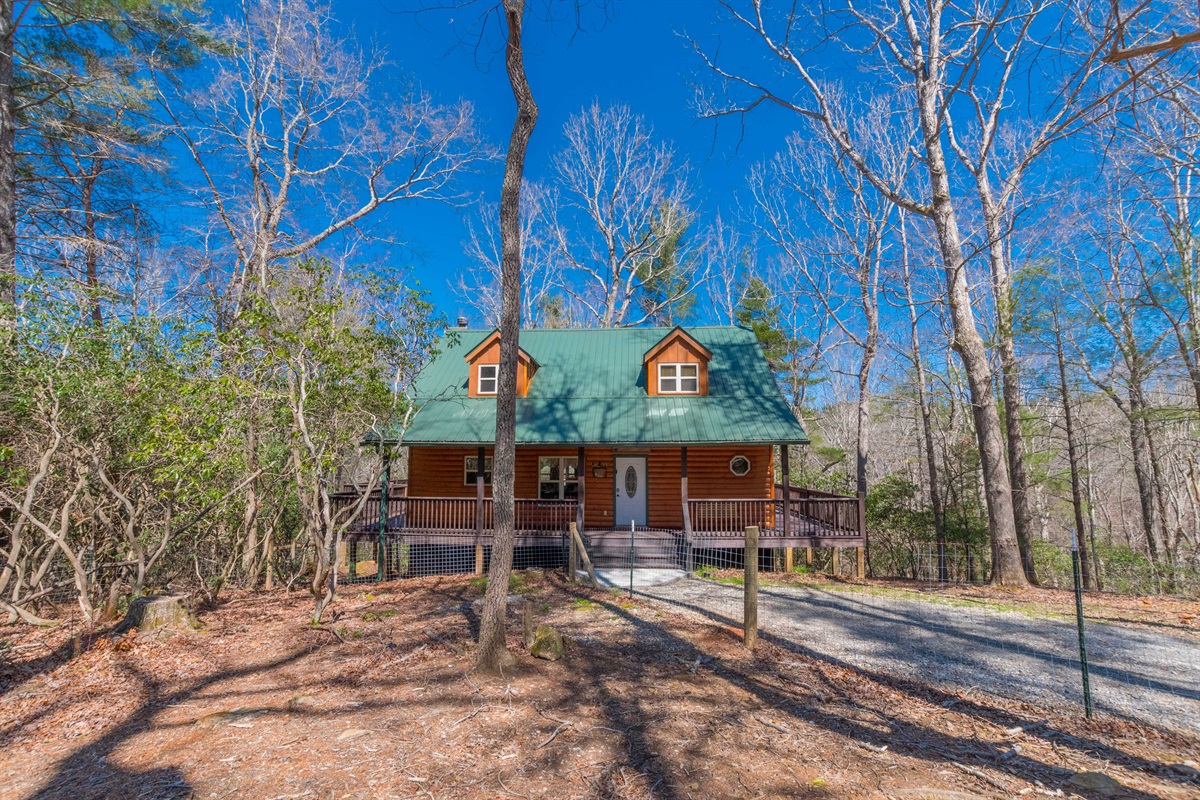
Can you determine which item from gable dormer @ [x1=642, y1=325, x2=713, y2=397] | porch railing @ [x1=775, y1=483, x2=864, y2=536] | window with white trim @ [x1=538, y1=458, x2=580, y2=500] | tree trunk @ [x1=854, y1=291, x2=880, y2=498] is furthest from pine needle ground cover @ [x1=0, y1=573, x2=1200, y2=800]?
tree trunk @ [x1=854, y1=291, x2=880, y2=498]

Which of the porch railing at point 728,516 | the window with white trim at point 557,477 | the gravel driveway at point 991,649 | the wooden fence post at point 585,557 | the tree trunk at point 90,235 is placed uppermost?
the tree trunk at point 90,235

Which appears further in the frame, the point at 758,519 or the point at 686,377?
the point at 686,377

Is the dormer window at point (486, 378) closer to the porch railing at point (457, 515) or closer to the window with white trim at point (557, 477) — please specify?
the window with white trim at point (557, 477)

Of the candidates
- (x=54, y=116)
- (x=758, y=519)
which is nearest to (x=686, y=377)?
(x=758, y=519)

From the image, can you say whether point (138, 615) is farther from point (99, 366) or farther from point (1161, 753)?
point (1161, 753)

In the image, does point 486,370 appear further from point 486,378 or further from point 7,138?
point 7,138

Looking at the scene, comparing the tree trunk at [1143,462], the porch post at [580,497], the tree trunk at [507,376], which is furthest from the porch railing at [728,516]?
the tree trunk at [1143,462]

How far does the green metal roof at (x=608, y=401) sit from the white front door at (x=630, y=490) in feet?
4.34

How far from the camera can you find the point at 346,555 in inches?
566

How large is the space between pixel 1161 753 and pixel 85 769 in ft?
24.4

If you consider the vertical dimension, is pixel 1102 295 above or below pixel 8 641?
above

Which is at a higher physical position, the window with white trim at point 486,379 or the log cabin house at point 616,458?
the window with white trim at point 486,379

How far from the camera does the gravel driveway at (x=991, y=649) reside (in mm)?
4875

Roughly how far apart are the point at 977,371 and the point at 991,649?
622 centimetres
